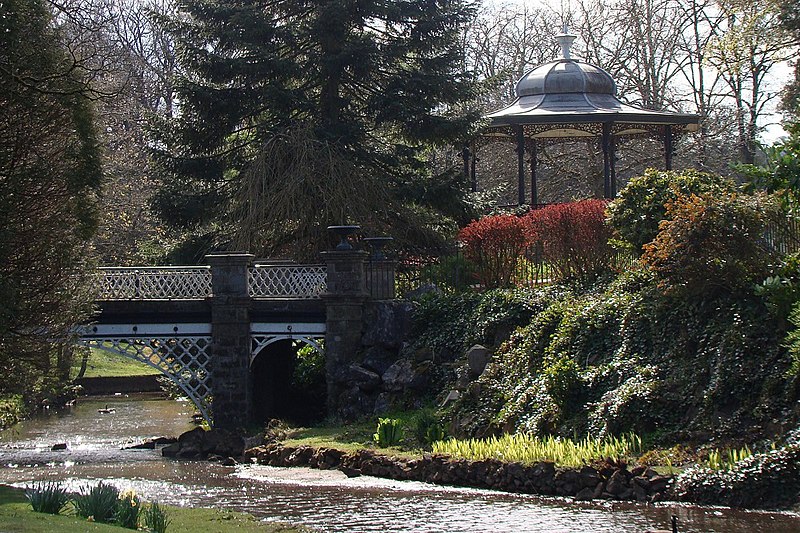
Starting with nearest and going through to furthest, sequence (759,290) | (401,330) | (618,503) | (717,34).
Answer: (618,503)
(759,290)
(401,330)
(717,34)

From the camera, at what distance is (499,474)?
58.3 ft

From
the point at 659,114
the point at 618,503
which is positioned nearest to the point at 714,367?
the point at 618,503

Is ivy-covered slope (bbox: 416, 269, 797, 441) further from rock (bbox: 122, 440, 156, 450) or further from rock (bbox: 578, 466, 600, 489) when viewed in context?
rock (bbox: 122, 440, 156, 450)

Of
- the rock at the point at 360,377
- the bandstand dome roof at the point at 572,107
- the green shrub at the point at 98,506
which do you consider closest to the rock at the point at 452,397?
the rock at the point at 360,377

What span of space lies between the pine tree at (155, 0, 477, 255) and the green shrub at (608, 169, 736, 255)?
7152 millimetres

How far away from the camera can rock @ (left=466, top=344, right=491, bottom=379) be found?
21.9 meters

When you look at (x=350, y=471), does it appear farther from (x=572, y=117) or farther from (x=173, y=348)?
(x=572, y=117)

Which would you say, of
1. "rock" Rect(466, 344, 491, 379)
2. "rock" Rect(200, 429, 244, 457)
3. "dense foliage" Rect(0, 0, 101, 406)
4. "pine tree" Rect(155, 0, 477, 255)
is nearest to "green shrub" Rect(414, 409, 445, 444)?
"rock" Rect(466, 344, 491, 379)

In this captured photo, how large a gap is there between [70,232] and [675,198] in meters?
10.4

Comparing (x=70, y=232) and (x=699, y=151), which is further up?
(x=699, y=151)

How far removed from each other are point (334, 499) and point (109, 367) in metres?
24.7

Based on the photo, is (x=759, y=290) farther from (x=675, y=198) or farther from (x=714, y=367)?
(x=675, y=198)

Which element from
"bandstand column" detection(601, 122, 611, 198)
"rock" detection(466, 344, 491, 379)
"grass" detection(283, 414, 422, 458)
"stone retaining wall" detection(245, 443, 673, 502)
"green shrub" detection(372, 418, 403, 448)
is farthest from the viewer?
"bandstand column" detection(601, 122, 611, 198)

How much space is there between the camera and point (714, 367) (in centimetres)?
1767
